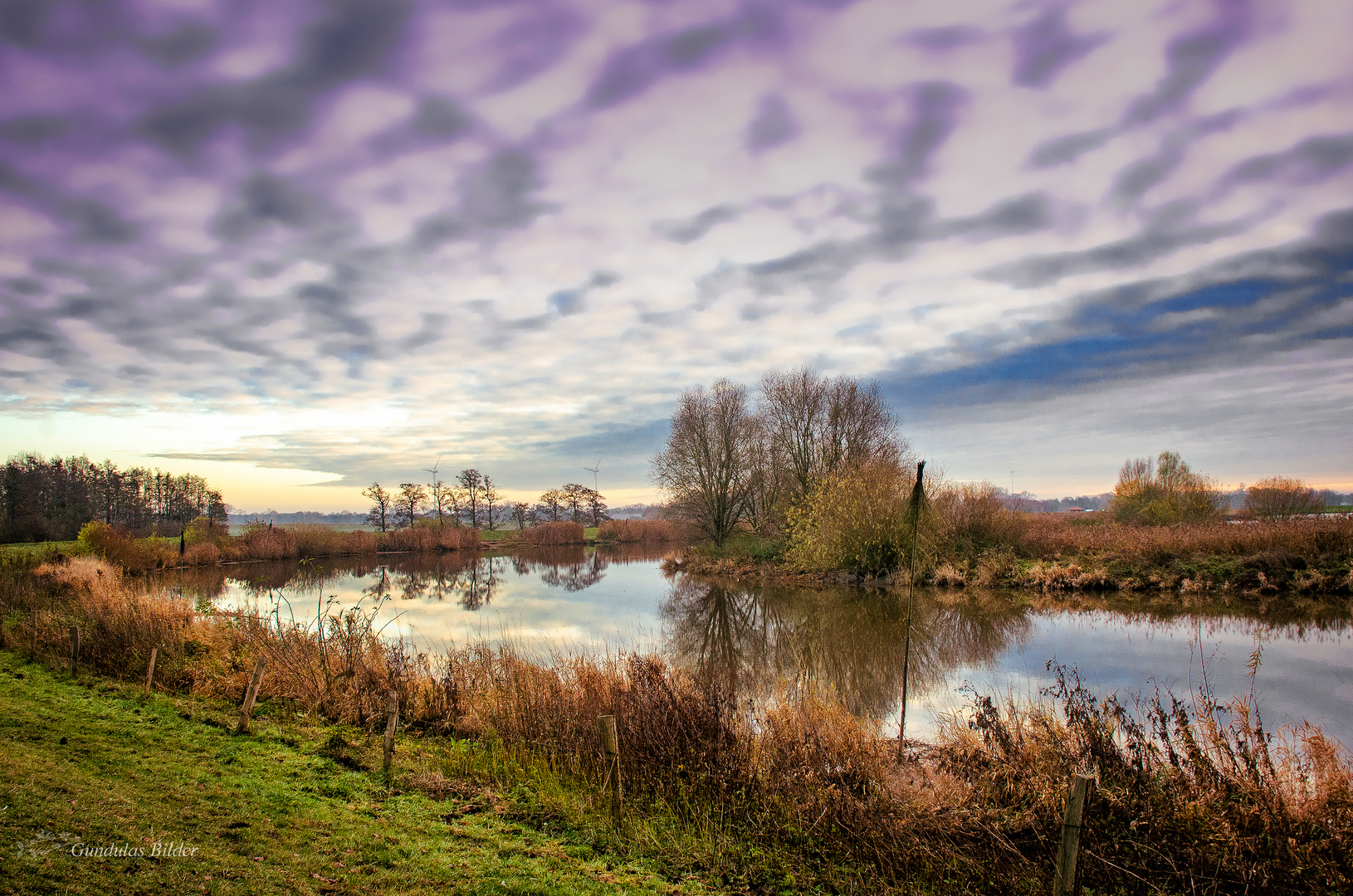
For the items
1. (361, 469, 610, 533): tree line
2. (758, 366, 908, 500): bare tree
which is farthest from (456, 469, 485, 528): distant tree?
(758, 366, 908, 500): bare tree

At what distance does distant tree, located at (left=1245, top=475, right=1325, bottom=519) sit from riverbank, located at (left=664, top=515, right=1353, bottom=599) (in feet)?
35.8

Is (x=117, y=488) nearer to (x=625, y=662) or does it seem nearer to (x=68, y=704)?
(x=68, y=704)

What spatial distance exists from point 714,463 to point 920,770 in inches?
1282

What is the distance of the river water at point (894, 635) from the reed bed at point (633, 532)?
118 ft

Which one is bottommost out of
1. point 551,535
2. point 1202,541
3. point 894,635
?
point 551,535

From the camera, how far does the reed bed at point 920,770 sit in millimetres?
4809

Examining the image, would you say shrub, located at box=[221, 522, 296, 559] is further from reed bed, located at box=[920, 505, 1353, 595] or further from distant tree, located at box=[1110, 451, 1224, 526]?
distant tree, located at box=[1110, 451, 1224, 526]

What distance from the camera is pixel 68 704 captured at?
904 cm

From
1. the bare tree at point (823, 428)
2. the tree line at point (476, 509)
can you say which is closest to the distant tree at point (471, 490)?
the tree line at point (476, 509)

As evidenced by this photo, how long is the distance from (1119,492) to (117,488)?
10117 centimetres

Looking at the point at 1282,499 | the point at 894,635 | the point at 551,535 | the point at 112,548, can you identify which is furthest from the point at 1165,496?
the point at 112,548

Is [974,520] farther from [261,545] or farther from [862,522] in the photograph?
[261,545]

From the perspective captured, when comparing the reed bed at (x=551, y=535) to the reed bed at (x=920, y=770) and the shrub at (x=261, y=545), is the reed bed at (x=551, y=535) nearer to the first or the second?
the shrub at (x=261, y=545)

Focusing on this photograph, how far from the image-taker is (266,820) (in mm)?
5520
